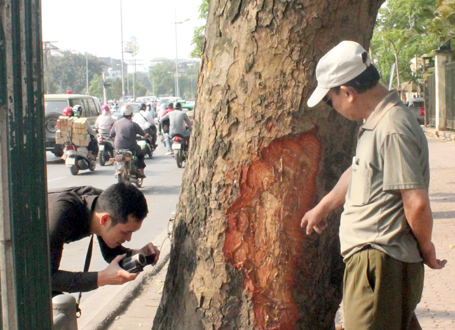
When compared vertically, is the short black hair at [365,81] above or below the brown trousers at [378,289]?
above

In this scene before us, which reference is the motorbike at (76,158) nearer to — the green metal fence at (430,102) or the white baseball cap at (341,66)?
the white baseball cap at (341,66)

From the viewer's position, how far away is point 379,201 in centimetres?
237

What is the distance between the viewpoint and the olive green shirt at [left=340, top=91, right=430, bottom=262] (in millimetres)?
2256

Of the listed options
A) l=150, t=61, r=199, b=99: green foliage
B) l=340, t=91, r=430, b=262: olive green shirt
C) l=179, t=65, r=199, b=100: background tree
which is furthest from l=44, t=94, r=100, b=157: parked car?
l=179, t=65, r=199, b=100: background tree

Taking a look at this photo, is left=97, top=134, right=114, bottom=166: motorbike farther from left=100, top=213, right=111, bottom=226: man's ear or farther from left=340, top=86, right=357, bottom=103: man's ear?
left=340, top=86, right=357, bottom=103: man's ear

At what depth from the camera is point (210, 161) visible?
2770 mm

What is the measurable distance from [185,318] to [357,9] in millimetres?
1774

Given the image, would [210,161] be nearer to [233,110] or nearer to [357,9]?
[233,110]

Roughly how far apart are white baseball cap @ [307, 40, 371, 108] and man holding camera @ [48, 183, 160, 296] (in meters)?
1.22

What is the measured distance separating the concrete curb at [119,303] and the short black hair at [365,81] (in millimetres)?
2439

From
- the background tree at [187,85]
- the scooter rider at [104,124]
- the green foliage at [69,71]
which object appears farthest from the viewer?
the background tree at [187,85]

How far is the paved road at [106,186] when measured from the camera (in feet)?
17.4

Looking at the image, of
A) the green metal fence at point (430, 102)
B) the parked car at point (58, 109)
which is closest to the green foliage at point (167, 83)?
the green metal fence at point (430, 102)

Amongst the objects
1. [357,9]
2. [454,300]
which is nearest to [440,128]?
[454,300]
